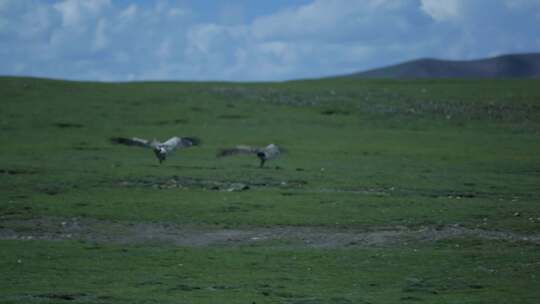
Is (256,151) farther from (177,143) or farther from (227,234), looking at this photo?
(227,234)

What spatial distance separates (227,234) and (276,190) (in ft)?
21.9

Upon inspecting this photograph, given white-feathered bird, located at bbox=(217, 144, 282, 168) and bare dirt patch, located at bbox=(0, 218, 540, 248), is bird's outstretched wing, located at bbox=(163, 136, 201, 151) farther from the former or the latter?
bare dirt patch, located at bbox=(0, 218, 540, 248)

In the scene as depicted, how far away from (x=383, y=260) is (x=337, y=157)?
2096 centimetres

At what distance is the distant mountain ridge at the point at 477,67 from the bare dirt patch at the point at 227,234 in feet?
363

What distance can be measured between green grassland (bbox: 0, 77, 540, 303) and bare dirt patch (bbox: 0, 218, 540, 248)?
0.24 meters

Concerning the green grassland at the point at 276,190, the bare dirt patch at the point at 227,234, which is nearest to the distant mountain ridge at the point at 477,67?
the green grassland at the point at 276,190

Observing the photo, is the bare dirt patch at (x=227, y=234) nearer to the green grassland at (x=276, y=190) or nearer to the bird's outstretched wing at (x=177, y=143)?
the green grassland at (x=276, y=190)

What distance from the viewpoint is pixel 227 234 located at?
2198 centimetres

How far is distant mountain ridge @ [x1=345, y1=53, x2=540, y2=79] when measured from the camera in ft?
435

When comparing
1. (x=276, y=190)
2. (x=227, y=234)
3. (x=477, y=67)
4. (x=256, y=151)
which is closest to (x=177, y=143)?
(x=256, y=151)

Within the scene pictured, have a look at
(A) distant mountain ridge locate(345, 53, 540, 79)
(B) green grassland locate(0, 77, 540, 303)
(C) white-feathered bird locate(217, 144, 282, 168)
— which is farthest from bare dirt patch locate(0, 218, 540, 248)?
(A) distant mountain ridge locate(345, 53, 540, 79)

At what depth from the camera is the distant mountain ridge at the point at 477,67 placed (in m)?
132

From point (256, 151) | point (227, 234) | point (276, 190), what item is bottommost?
point (227, 234)

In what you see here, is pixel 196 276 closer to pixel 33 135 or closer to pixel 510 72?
pixel 33 135
